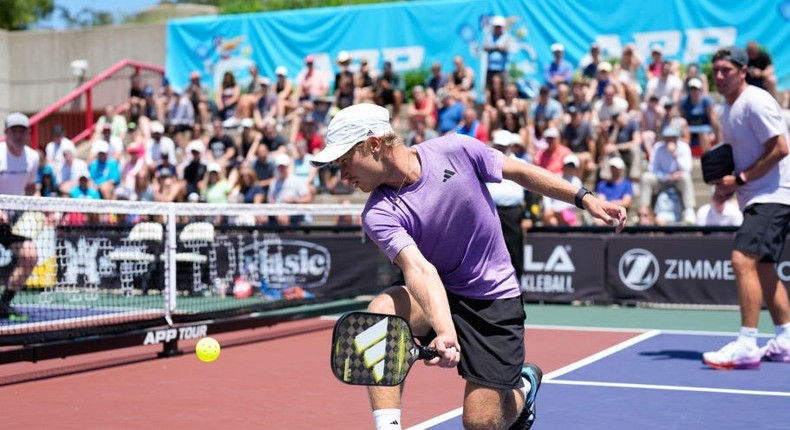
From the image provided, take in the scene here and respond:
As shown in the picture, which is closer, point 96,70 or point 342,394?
point 342,394

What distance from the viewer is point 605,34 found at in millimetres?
19484

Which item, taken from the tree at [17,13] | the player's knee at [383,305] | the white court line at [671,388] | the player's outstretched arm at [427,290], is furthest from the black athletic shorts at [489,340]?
the tree at [17,13]

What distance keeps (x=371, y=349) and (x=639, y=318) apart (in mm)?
8951

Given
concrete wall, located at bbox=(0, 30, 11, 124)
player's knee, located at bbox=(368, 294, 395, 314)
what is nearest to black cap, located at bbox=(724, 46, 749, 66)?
player's knee, located at bbox=(368, 294, 395, 314)

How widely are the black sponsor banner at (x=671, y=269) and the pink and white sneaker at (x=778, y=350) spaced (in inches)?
171

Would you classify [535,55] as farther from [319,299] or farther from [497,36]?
[319,299]

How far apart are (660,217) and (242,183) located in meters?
6.74

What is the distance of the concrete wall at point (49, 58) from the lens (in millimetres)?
27312

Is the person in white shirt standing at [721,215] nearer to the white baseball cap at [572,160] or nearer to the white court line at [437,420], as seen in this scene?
the white baseball cap at [572,160]

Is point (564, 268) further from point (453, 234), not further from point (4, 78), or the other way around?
point (4, 78)

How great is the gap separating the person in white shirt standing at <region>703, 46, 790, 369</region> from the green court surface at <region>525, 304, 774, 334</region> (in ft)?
9.49

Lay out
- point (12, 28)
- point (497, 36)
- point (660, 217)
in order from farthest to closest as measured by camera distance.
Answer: point (12, 28) < point (497, 36) < point (660, 217)

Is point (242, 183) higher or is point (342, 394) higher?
point (242, 183)

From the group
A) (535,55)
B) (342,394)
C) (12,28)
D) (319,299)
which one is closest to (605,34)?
(535,55)
